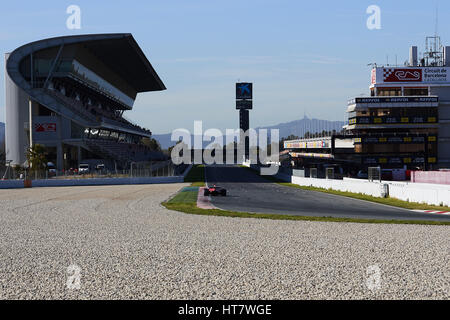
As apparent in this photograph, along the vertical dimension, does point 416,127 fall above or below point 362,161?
above

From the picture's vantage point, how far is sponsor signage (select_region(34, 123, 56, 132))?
7168 cm

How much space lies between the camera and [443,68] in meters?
93.3

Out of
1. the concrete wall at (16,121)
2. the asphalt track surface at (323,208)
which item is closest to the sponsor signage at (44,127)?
the concrete wall at (16,121)

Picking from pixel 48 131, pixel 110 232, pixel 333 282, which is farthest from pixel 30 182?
pixel 333 282

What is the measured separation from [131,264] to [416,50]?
9459 cm

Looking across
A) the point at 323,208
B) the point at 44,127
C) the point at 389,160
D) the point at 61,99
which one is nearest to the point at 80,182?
the point at 44,127

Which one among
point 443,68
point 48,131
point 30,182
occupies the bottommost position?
point 30,182

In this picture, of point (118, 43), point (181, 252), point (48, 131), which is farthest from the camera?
point (118, 43)

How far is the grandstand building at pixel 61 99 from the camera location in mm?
71625

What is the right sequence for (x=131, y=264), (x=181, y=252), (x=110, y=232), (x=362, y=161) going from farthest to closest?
(x=362, y=161) < (x=110, y=232) < (x=181, y=252) < (x=131, y=264)

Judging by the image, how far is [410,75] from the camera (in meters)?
92.0

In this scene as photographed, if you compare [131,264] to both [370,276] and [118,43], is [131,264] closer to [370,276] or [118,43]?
→ [370,276]

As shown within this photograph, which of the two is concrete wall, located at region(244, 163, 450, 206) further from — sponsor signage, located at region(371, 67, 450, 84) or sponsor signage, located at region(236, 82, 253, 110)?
sponsor signage, located at region(236, 82, 253, 110)

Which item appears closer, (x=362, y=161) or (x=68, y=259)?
(x=68, y=259)
